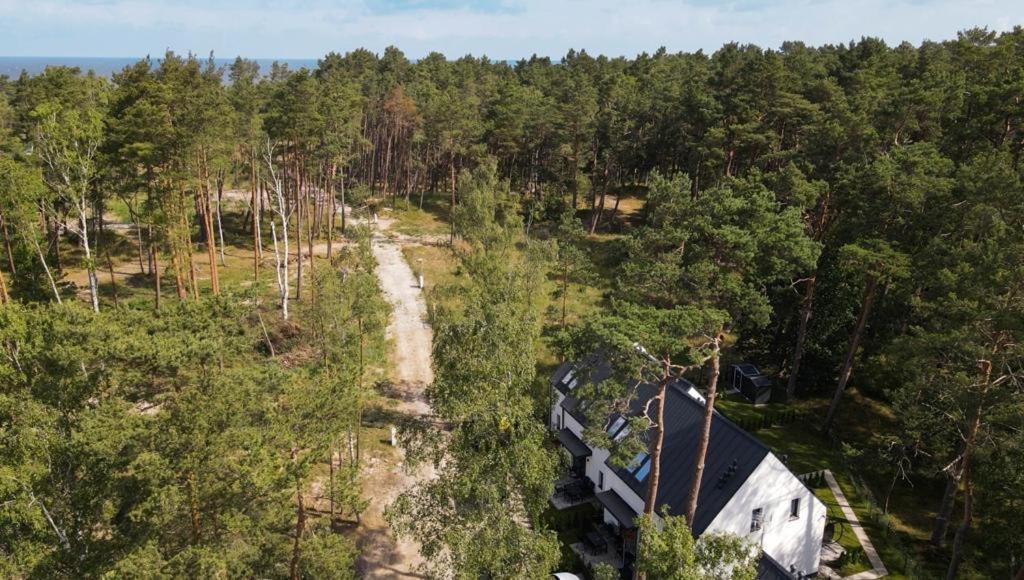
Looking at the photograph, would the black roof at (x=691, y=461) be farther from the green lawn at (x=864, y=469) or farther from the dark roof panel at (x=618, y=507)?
the green lawn at (x=864, y=469)

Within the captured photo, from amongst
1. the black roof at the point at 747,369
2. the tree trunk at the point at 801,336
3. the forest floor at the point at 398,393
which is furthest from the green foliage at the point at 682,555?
the black roof at the point at 747,369

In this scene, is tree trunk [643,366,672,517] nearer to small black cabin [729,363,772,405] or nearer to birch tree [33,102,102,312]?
small black cabin [729,363,772,405]

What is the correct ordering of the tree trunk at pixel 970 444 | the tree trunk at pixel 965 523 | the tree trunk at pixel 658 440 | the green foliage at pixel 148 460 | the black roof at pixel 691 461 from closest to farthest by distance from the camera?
the green foliage at pixel 148 460, the tree trunk at pixel 658 440, the tree trunk at pixel 970 444, the tree trunk at pixel 965 523, the black roof at pixel 691 461

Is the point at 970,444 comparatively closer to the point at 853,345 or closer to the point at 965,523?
the point at 965,523

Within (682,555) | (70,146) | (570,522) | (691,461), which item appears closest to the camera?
(682,555)

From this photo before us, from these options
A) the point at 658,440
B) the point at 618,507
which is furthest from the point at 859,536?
the point at 658,440

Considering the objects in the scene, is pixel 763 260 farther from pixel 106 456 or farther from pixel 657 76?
pixel 657 76
